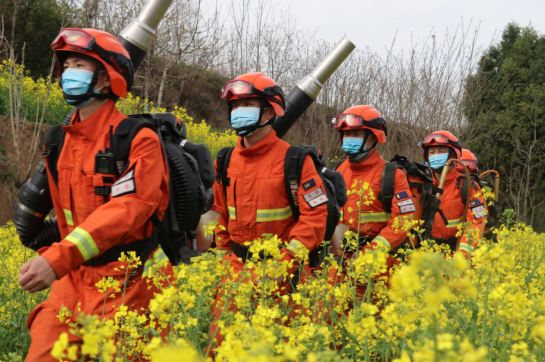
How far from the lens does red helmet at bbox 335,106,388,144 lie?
4992 millimetres

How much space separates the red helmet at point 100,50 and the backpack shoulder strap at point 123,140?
0.21 m

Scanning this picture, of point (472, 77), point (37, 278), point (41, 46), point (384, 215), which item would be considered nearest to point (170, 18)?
point (41, 46)

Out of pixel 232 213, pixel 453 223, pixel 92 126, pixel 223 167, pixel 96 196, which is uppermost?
pixel 92 126

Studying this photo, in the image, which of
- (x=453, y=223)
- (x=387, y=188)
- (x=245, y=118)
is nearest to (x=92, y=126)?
(x=245, y=118)

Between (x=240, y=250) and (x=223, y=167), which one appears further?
(x=223, y=167)

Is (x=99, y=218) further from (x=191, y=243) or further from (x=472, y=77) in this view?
(x=472, y=77)

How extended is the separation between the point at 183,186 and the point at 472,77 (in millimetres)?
14119

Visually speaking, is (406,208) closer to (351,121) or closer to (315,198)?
(351,121)

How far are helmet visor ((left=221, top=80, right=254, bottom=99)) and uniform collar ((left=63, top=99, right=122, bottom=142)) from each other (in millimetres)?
1171

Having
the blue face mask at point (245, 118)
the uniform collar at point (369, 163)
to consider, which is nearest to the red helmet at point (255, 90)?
the blue face mask at point (245, 118)

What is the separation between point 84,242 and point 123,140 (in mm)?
668

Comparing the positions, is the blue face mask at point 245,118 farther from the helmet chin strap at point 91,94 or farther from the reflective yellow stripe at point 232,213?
the helmet chin strap at point 91,94

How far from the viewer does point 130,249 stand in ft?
9.25

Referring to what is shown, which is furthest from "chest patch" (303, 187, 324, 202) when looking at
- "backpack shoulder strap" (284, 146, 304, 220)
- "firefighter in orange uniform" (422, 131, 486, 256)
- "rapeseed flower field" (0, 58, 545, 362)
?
"firefighter in orange uniform" (422, 131, 486, 256)
